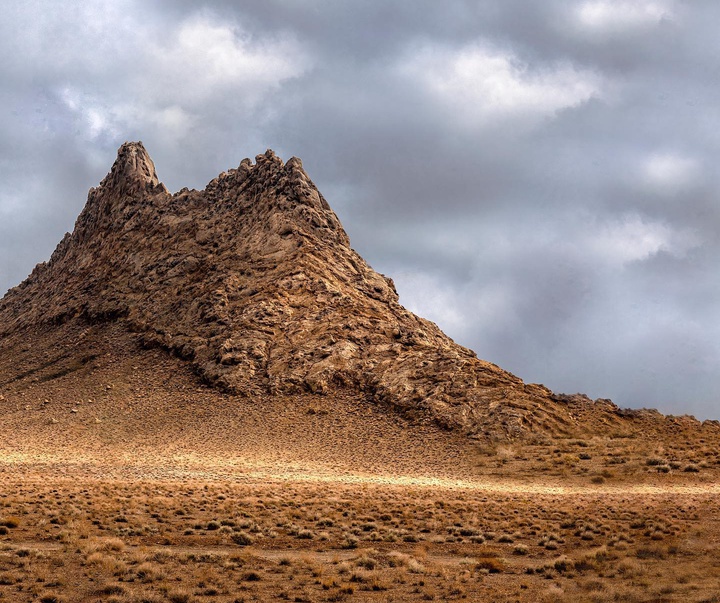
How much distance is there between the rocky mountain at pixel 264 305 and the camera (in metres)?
67.2

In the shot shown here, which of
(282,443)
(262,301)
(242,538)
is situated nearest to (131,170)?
(262,301)

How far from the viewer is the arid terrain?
23953 mm

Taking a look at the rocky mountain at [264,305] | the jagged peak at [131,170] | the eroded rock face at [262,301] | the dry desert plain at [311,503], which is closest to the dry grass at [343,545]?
the dry desert plain at [311,503]

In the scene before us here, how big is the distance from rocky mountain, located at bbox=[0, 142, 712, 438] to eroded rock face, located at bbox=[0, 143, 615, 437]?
0.15 m

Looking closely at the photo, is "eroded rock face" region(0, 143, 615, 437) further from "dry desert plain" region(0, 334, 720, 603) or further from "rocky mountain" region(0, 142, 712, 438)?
"dry desert plain" region(0, 334, 720, 603)

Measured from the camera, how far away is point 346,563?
80.7 feet

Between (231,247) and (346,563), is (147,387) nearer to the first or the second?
(231,247)

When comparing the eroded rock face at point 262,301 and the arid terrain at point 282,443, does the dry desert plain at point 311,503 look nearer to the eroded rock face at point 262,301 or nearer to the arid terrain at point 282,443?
the arid terrain at point 282,443

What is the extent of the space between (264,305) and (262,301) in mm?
749

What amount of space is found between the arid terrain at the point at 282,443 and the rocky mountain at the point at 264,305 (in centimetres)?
27

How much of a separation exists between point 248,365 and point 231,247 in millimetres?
17316

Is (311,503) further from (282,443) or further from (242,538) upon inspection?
(282,443)

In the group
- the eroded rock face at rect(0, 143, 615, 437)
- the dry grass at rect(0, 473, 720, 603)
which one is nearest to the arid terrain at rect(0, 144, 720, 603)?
the dry grass at rect(0, 473, 720, 603)

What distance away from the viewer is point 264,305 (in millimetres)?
76688
